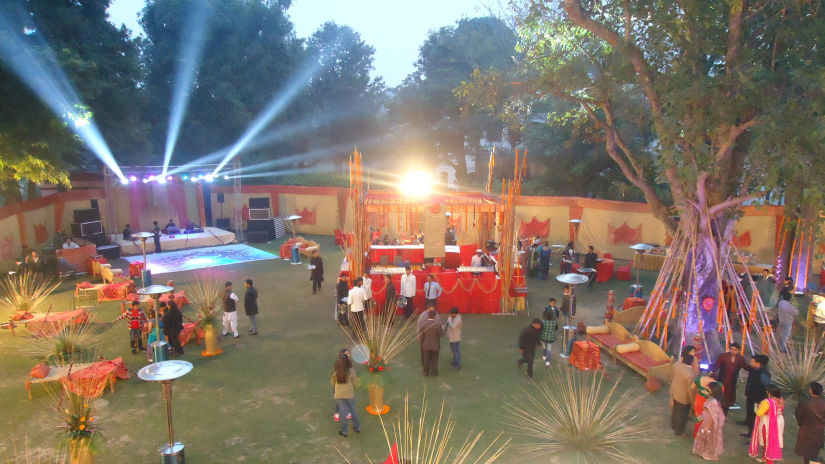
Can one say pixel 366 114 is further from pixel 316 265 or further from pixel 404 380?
pixel 404 380

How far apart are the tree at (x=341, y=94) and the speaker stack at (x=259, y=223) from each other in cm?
941

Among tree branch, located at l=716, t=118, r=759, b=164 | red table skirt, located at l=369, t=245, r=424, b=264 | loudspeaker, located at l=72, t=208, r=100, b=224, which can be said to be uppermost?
tree branch, located at l=716, t=118, r=759, b=164

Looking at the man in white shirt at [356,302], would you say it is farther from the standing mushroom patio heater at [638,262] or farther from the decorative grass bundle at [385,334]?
the standing mushroom patio heater at [638,262]

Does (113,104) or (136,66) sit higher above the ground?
(136,66)

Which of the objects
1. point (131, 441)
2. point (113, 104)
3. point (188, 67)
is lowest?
point (131, 441)

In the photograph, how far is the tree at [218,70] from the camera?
28719 millimetres

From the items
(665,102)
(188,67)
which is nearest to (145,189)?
(188,67)

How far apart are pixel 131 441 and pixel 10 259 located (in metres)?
13.8

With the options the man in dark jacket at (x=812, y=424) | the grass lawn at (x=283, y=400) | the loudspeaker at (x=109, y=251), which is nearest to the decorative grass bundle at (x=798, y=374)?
the grass lawn at (x=283, y=400)

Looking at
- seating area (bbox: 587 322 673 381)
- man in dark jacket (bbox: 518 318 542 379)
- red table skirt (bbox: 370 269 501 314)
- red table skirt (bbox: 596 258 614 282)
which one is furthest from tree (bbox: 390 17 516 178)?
man in dark jacket (bbox: 518 318 542 379)

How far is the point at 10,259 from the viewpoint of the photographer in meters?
16.9

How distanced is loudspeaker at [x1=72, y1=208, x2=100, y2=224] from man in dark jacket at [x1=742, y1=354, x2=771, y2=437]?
75.0ft

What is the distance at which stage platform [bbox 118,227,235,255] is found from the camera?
67.8ft

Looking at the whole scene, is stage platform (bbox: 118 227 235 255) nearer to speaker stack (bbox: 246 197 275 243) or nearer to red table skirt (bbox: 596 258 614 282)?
speaker stack (bbox: 246 197 275 243)
